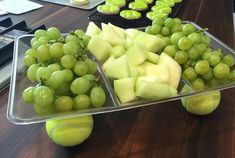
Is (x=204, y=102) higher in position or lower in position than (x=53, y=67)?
lower

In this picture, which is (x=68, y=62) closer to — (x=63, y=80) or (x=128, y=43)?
(x=63, y=80)

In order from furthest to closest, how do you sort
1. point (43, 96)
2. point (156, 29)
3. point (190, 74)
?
point (156, 29)
point (190, 74)
point (43, 96)

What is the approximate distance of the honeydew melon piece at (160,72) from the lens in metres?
0.56

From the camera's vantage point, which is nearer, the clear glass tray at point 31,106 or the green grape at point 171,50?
the clear glass tray at point 31,106

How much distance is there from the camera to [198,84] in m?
0.57

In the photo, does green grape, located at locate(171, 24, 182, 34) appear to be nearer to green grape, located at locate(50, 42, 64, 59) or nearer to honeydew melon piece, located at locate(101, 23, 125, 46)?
honeydew melon piece, located at locate(101, 23, 125, 46)

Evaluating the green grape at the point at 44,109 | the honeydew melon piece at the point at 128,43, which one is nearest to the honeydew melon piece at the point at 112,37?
the honeydew melon piece at the point at 128,43

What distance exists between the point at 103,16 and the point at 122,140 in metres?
0.67

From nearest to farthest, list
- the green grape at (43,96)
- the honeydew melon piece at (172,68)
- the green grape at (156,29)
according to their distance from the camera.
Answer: the green grape at (43,96)
the honeydew melon piece at (172,68)
the green grape at (156,29)

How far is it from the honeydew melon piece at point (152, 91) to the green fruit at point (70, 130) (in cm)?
11

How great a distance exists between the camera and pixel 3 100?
0.71 meters

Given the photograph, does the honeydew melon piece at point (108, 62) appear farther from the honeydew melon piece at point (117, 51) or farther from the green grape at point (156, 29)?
the green grape at point (156, 29)

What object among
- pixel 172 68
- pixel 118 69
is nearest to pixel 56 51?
pixel 118 69

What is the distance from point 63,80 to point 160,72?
20 centimetres
